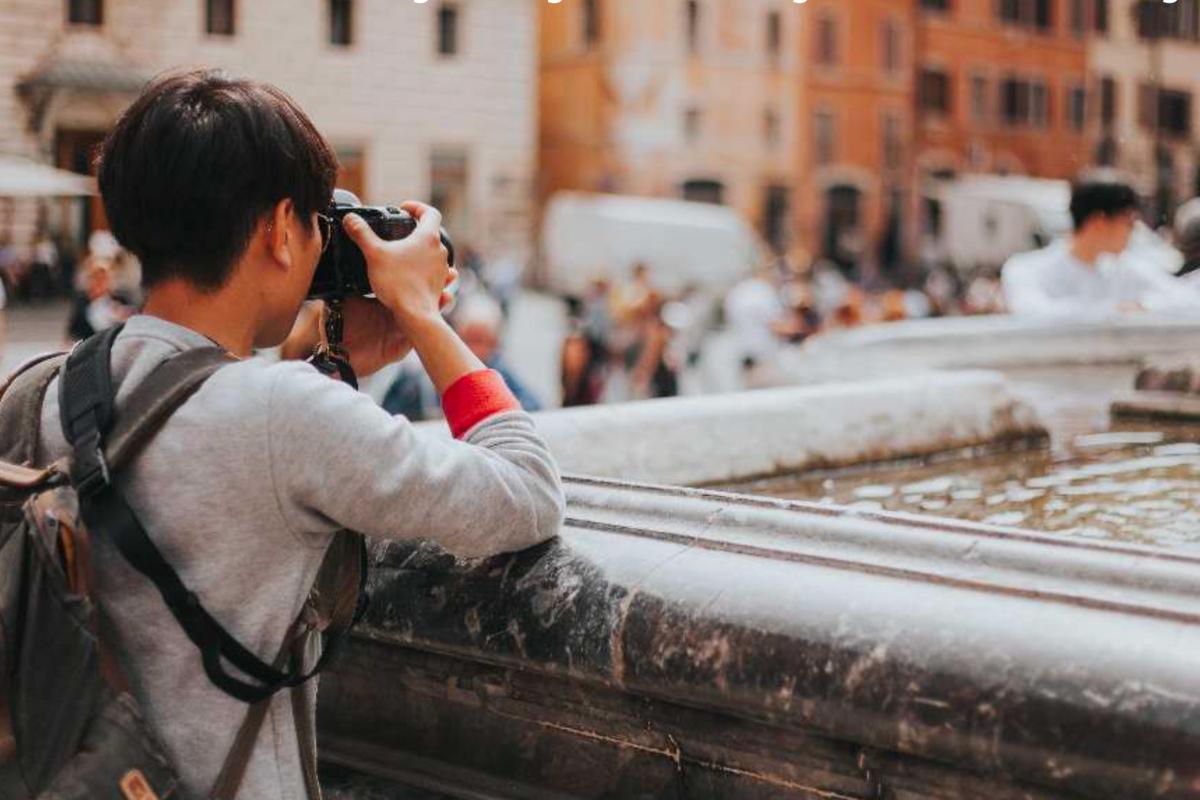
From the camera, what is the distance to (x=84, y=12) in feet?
73.9

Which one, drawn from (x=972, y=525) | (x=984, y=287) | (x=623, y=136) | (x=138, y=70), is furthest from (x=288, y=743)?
(x=623, y=136)

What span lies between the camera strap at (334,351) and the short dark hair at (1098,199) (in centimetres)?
391

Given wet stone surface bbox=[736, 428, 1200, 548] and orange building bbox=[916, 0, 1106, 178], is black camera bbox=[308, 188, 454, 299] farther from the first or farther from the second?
orange building bbox=[916, 0, 1106, 178]

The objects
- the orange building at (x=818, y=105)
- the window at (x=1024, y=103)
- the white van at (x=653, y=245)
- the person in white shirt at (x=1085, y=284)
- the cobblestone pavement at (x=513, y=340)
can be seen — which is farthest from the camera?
the window at (x=1024, y=103)

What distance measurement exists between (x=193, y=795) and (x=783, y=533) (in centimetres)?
66

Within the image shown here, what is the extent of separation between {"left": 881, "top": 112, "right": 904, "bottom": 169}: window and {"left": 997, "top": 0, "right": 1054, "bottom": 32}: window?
4.62 m

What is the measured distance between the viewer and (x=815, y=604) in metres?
1.61

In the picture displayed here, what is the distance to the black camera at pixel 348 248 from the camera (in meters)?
1.72

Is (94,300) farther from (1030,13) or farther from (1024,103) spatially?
(1030,13)

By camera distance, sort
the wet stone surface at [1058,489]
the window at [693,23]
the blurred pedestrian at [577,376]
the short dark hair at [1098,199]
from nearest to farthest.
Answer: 1. the wet stone surface at [1058,489]
2. the short dark hair at [1098,199]
3. the blurred pedestrian at [577,376]
4. the window at [693,23]

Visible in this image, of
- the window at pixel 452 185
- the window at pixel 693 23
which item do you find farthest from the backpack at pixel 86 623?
the window at pixel 693 23

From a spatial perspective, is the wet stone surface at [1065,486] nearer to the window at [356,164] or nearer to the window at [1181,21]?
the window at [356,164]

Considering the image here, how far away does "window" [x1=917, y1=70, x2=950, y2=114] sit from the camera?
4244cm

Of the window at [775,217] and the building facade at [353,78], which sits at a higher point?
the building facade at [353,78]
